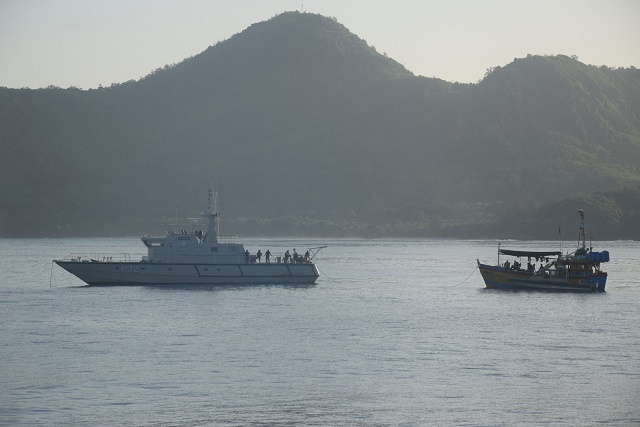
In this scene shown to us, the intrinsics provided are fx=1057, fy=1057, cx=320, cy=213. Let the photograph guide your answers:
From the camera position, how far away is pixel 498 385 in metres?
45.9

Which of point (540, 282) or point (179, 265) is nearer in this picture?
point (179, 265)

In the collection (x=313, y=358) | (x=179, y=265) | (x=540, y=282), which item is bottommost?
(x=313, y=358)

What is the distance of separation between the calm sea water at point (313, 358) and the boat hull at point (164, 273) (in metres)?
1.11

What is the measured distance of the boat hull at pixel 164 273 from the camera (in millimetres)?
89062

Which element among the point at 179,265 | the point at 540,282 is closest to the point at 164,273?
the point at 179,265

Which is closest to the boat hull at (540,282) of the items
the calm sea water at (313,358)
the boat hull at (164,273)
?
the calm sea water at (313,358)

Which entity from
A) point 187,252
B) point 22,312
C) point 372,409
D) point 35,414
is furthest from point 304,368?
point 187,252

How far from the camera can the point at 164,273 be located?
89.4 m

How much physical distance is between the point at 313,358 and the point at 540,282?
43409 millimetres

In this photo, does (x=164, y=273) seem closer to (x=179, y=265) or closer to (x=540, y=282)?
(x=179, y=265)

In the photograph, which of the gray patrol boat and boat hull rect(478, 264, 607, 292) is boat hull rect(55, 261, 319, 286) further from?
boat hull rect(478, 264, 607, 292)

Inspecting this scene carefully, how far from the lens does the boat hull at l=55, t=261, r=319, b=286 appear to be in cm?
8906

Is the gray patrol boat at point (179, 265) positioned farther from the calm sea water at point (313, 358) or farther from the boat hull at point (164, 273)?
the calm sea water at point (313, 358)

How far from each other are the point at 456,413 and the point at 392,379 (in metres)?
7.01
